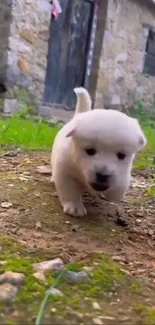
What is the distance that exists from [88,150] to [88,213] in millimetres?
365

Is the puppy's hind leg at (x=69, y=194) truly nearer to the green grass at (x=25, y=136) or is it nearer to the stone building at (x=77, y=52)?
the green grass at (x=25, y=136)

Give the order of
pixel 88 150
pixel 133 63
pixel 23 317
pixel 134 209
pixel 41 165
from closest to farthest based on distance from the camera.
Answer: pixel 23 317 → pixel 88 150 → pixel 134 209 → pixel 41 165 → pixel 133 63

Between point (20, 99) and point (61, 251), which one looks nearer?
point (61, 251)

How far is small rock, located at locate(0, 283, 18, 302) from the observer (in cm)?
124

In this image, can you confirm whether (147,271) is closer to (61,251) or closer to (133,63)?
(61,251)

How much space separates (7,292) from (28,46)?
17.3 ft

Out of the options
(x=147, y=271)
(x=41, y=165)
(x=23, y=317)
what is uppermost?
(x=23, y=317)

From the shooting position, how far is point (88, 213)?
7.35 feet

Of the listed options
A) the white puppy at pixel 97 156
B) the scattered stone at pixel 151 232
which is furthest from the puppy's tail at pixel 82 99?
the scattered stone at pixel 151 232

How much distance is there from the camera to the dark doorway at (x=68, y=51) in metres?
7.14

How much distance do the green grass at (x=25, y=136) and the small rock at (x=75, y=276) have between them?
2.27 meters

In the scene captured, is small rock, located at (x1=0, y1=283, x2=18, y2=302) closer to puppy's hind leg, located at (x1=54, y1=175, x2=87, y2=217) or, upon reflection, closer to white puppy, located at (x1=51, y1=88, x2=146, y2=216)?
white puppy, located at (x1=51, y1=88, x2=146, y2=216)

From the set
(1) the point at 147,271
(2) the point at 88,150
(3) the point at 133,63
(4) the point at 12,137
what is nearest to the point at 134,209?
(2) the point at 88,150

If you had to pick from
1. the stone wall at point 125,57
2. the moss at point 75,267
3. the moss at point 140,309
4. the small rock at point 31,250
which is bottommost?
the stone wall at point 125,57
